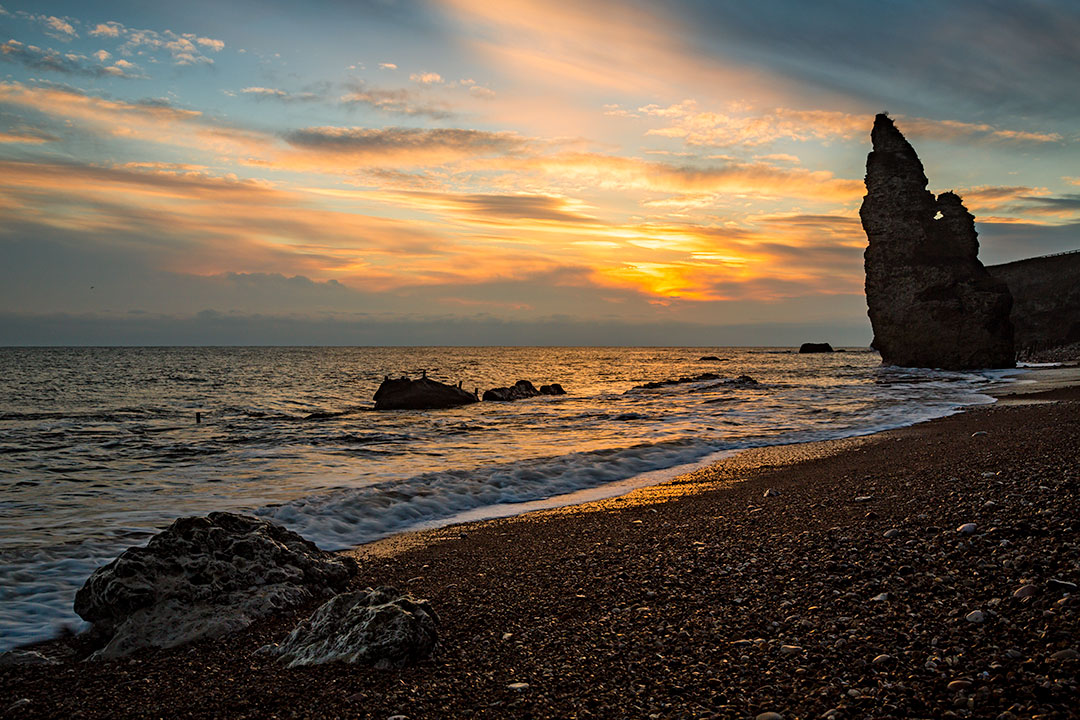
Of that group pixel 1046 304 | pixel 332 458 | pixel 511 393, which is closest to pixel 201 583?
pixel 332 458

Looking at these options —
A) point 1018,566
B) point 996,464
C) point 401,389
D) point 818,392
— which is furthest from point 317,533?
point 818,392

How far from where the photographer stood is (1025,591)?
12.6 ft

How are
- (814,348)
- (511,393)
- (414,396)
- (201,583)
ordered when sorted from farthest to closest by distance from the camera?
(814,348)
(511,393)
(414,396)
(201,583)

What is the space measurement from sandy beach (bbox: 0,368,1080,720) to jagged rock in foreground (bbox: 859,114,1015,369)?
4794 centimetres

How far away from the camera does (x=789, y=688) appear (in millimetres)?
3275

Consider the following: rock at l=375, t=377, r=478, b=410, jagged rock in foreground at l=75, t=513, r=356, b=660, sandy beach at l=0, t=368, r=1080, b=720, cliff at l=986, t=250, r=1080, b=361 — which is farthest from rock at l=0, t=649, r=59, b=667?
cliff at l=986, t=250, r=1080, b=361

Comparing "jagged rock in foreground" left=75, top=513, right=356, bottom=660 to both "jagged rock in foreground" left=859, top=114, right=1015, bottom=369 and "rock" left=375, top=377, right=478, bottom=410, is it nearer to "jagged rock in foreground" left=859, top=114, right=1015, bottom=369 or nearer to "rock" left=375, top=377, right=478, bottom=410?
"rock" left=375, top=377, right=478, bottom=410

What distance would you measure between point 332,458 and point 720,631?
41.0ft

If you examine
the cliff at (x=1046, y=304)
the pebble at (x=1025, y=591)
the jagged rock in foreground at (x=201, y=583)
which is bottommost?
the jagged rock in foreground at (x=201, y=583)

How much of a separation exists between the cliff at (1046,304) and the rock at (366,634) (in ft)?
259

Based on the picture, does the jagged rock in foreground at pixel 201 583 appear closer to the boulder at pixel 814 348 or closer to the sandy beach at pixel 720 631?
the sandy beach at pixel 720 631

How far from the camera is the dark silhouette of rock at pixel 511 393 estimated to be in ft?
106

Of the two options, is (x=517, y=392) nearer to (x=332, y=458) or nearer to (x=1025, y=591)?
(x=332, y=458)

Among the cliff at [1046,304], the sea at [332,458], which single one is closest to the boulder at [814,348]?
the cliff at [1046,304]
